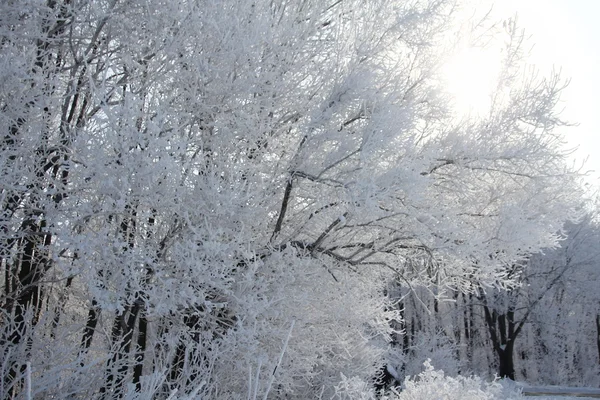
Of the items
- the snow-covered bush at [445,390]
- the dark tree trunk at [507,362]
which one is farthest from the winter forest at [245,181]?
the dark tree trunk at [507,362]

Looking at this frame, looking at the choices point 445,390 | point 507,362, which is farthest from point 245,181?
point 507,362

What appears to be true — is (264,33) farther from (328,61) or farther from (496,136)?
(496,136)

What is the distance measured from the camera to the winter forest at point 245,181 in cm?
614

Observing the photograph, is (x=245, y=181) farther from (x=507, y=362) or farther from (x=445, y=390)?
(x=507, y=362)

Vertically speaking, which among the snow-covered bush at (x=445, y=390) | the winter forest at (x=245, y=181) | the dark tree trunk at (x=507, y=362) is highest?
the winter forest at (x=245, y=181)

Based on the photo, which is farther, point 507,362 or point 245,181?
point 507,362

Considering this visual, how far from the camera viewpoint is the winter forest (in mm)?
6145

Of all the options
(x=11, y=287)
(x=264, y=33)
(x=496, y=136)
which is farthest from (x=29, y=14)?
(x=496, y=136)

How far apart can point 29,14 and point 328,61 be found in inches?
153

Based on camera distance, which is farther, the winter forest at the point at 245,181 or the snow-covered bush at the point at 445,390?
the winter forest at the point at 245,181

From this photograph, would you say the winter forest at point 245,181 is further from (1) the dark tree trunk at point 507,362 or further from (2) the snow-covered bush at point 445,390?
(1) the dark tree trunk at point 507,362

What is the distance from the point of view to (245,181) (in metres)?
6.29

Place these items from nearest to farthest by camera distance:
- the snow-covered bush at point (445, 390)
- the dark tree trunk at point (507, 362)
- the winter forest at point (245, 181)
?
1. the snow-covered bush at point (445, 390)
2. the winter forest at point (245, 181)
3. the dark tree trunk at point (507, 362)

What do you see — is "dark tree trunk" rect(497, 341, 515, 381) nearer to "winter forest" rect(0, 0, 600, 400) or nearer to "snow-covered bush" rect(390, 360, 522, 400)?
"winter forest" rect(0, 0, 600, 400)
